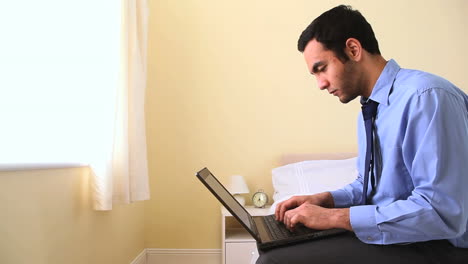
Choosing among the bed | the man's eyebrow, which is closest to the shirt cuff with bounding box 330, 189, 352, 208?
the man's eyebrow

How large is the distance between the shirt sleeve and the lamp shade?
1.78 metres

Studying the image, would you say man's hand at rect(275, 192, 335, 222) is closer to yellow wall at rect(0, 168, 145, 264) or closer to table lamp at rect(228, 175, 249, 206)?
yellow wall at rect(0, 168, 145, 264)

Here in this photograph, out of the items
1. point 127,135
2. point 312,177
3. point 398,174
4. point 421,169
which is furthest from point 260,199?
point 421,169

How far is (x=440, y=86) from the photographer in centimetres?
101

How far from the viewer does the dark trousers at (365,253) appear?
38.2 inches

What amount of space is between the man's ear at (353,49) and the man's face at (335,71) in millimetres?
17

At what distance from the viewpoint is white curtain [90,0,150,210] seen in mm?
1807

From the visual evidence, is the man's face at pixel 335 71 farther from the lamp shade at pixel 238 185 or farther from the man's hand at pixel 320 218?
the lamp shade at pixel 238 185

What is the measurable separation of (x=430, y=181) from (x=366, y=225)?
186 millimetres

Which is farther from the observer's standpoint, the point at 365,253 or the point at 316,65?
the point at 316,65

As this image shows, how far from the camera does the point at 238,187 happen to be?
9.17 ft

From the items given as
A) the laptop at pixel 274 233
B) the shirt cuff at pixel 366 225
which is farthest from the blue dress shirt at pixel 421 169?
the laptop at pixel 274 233

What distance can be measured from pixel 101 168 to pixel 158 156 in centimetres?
124

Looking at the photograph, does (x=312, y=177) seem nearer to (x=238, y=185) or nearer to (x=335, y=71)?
(x=238, y=185)
